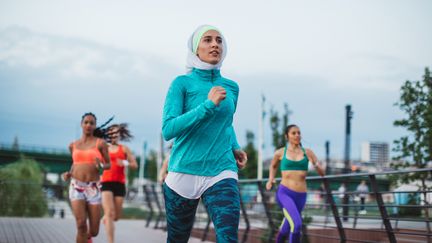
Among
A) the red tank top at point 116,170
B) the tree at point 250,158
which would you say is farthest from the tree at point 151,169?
the red tank top at point 116,170

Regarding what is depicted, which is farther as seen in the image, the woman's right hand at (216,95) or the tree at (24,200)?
the tree at (24,200)

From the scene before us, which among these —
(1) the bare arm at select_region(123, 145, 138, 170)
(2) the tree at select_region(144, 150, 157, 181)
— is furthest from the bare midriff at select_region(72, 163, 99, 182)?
(2) the tree at select_region(144, 150, 157, 181)

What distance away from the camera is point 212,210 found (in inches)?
154

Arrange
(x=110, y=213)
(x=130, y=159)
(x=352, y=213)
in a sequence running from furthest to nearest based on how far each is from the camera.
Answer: (x=130, y=159)
(x=110, y=213)
(x=352, y=213)

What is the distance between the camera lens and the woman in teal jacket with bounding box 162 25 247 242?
3861 mm

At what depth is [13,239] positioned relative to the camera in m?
11.2

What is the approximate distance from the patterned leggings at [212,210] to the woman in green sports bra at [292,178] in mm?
4494

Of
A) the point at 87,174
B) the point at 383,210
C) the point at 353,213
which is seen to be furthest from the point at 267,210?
the point at 87,174

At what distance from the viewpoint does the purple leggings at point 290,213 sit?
8.15 m

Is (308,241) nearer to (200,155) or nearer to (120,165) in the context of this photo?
(120,165)

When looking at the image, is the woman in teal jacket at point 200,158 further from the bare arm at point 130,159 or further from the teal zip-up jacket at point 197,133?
the bare arm at point 130,159

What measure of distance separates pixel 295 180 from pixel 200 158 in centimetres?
497

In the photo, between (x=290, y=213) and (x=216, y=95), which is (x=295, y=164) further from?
(x=216, y=95)

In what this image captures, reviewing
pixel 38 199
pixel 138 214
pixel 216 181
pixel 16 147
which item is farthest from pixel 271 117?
pixel 216 181
